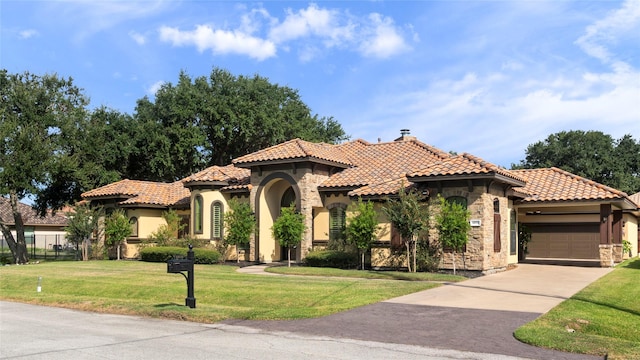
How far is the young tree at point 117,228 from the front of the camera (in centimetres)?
3170

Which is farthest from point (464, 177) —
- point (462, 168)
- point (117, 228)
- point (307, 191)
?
point (117, 228)

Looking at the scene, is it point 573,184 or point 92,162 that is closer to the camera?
point 573,184

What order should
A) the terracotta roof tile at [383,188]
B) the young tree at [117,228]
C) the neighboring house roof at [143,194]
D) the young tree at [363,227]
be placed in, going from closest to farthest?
the young tree at [363,227] < the terracotta roof tile at [383,188] < the young tree at [117,228] < the neighboring house roof at [143,194]

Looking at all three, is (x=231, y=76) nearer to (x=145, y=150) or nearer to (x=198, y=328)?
(x=145, y=150)

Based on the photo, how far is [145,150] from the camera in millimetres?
42000

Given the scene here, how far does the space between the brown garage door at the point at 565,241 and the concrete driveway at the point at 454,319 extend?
9.59 m

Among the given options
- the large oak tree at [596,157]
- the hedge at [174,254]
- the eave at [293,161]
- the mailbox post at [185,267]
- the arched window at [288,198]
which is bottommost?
the hedge at [174,254]

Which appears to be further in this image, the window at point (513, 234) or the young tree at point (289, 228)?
the window at point (513, 234)

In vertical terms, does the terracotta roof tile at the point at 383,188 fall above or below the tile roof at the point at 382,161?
below

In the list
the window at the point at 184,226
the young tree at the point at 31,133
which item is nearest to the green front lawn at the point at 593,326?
the window at the point at 184,226

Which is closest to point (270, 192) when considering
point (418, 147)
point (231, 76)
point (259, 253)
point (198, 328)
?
point (259, 253)

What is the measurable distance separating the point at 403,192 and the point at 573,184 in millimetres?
10194

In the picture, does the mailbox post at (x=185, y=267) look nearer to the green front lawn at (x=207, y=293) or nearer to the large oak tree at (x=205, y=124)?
the green front lawn at (x=207, y=293)

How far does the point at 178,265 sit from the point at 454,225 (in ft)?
36.6
